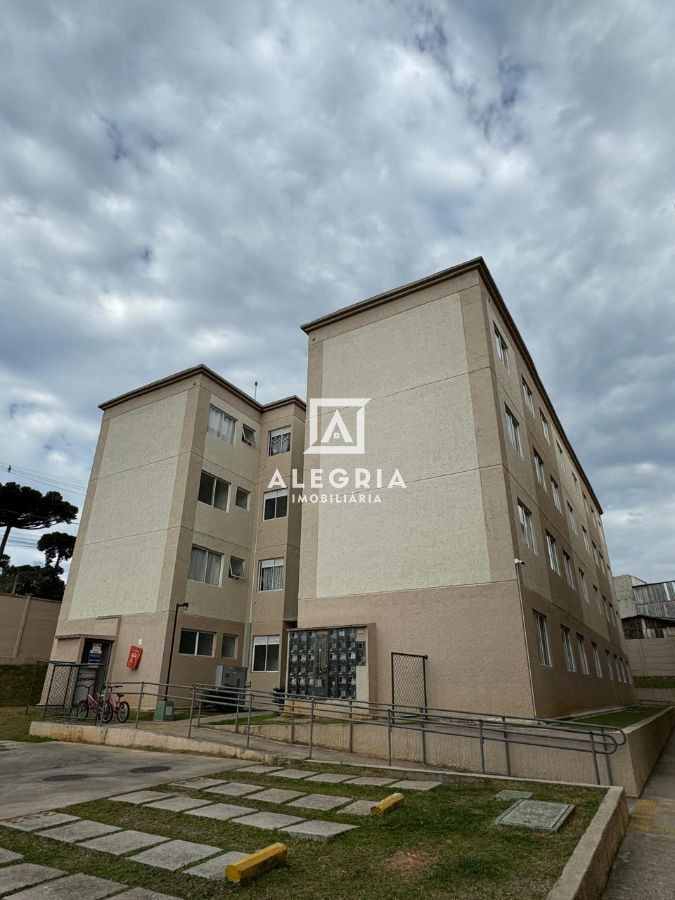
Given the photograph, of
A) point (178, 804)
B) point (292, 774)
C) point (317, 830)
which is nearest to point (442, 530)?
point (292, 774)

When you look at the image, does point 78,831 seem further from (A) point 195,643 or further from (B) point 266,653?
(B) point 266,653

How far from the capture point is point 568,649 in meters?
18.6

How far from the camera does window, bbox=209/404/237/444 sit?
82.3ft

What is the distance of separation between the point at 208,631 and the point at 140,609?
2.81 metres

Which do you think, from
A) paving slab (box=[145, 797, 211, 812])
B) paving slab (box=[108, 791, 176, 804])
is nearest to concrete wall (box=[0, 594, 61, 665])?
paving slab (box=[108, 791, 176, 804])

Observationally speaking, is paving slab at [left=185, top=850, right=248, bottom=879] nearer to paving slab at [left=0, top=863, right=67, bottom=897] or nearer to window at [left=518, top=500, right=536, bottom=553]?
paving slab at [left=0, top=863, right=67, bottom=897]

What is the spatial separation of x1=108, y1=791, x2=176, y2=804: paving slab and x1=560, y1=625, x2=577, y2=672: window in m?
14.1

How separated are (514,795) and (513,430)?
42.1 ft

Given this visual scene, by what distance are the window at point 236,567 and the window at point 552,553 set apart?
512 inches

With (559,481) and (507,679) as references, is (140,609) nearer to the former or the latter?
(507,679)

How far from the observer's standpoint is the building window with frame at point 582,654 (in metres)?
20.1

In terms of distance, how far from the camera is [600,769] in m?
8.55

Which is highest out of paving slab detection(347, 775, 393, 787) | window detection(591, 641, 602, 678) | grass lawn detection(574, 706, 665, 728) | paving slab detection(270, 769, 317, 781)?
window detection(591, 641, 602, 678)

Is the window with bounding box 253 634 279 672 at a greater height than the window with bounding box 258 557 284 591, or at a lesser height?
lesser
